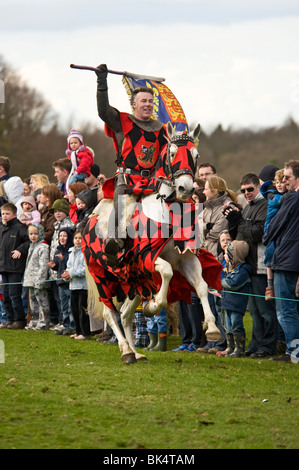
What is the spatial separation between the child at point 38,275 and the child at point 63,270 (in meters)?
0.40

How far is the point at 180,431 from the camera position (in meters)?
5.68

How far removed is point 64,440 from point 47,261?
8.41m

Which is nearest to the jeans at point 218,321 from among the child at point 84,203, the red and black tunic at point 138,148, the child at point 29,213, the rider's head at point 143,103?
the child at point 84,203

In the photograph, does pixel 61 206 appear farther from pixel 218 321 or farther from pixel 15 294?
pixel 218 321

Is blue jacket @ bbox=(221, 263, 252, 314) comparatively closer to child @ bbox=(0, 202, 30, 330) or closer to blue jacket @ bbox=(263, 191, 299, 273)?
blue jacket @ bbox=(263, 191, 299, 273)

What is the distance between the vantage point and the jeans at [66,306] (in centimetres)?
1320

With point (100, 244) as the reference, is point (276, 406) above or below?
below

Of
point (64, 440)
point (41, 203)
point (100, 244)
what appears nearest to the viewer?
point (64, 440)

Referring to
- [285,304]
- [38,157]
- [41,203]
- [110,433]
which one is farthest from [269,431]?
[38,157]

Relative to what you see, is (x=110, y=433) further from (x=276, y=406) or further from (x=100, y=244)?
(x=100, y=244)

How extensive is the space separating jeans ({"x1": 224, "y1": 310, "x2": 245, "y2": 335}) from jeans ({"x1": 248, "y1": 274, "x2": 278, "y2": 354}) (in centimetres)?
21

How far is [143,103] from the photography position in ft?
29.6

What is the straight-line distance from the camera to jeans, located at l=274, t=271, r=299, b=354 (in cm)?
940
